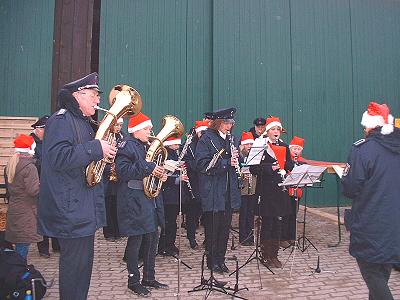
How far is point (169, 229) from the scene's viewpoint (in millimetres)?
6547

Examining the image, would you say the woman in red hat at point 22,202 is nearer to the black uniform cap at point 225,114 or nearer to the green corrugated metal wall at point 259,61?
the black uniform cap at point 225,114

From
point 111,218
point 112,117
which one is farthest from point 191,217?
point 112,117

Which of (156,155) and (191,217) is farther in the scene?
(191,217)

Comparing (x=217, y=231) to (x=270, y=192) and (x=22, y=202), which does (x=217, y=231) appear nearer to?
(x=270, y=192)

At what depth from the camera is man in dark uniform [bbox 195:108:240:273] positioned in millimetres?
5211

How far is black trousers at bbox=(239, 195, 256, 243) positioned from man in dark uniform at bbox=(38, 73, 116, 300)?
4.56 metres

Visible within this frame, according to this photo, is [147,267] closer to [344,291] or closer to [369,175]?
[344,291]

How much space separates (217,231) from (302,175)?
1.46 metres

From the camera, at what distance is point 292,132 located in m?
11.8

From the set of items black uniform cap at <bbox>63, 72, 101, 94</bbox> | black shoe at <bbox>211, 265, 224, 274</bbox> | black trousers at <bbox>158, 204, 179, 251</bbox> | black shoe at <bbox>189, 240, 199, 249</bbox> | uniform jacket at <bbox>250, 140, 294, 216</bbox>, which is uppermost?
black uniform cap at <bbox>63, 72, 101, 94</bbox>

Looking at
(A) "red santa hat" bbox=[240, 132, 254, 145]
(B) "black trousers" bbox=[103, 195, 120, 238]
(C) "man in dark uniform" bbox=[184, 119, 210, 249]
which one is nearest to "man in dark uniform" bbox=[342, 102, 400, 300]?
(C) "man in dark uniform" bbox=[184, 119, 210, 249]

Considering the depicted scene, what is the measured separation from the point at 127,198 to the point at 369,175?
274 cm

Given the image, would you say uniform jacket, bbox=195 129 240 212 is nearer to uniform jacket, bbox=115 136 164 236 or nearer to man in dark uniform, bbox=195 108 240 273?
man in dark uniform, bbox=195 108 240 273

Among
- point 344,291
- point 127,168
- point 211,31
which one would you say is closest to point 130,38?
point 211,31
